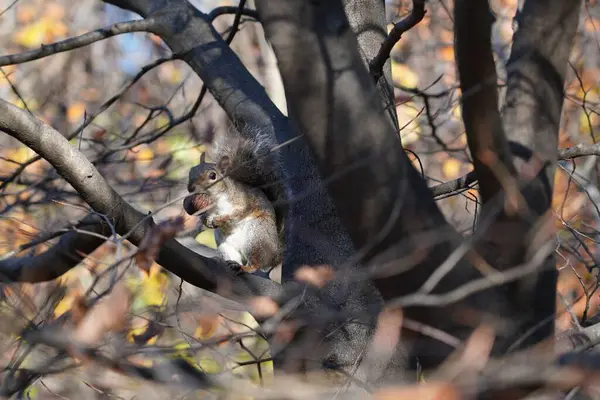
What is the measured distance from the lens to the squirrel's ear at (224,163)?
376 centimetres

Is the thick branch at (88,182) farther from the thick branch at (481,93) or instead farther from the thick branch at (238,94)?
the thick branch at (481,93)

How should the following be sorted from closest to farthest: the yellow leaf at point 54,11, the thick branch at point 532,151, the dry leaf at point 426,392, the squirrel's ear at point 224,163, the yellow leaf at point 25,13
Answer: the dry leaf at point 426,392, the thick branch at point 532,151, the squirrel's ear at point 224,163, the yellow leaf at point 54,11, the yellow leaf at point 25,13

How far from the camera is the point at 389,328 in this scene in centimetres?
189

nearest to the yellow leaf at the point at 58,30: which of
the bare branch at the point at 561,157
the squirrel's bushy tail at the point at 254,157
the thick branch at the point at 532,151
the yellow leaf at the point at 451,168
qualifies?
the yellow leaf at the point at 451,168

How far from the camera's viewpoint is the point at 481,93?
174 centimetres

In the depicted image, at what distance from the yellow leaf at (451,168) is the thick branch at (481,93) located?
5905mm

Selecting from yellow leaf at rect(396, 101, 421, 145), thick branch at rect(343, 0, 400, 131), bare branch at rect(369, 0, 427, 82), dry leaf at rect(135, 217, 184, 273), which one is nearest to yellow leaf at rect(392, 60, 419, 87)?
yellow leaf at rect(396, 101, 421, 145)

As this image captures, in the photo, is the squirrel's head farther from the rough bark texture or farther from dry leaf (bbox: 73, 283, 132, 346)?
dry leaf (bbox: 73, 283, 132, 346)

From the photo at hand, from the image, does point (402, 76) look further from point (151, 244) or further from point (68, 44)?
point (151, 244)

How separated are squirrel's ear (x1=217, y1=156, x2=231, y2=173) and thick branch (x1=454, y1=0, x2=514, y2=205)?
207 centimetres

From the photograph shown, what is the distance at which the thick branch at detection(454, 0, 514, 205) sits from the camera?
1.67 meters

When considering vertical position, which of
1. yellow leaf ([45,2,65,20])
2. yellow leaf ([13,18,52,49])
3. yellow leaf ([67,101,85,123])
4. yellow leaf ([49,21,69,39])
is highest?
yellow leaf ([45,2,65,20])

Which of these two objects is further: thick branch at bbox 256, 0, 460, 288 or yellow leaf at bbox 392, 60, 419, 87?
yellow leaf at bbox 392, 60, 419, 87

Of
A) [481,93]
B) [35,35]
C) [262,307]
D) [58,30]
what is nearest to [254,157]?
[262,307]
